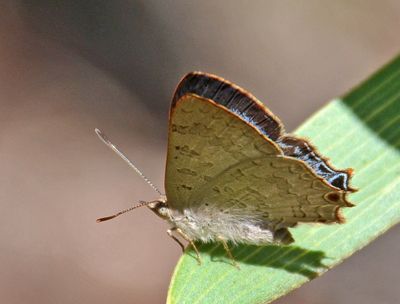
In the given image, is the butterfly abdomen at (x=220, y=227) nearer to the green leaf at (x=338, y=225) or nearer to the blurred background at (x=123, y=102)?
the green leaf at (x=338, y=225)

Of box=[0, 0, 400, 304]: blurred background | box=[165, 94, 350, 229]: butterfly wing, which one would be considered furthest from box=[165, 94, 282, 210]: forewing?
box=[0, 0, 400, 304]: blurred background

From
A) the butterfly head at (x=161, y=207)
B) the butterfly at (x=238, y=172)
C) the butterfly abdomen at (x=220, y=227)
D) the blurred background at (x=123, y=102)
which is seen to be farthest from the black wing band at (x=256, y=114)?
the blurred background at (x=123, y=102)

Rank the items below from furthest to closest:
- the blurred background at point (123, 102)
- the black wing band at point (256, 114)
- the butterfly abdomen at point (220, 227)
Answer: the blurred background at point (123, 102)
the butterfly abdomen at point (220, 227)
the black wing band at point (256, 114)

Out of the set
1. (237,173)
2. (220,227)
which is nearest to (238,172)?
(237,173)

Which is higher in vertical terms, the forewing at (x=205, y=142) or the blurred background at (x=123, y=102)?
the blurred background at (x=123, y=102)

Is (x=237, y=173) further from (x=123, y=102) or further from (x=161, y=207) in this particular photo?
(x=123, y=102)

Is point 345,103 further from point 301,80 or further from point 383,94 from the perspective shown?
point 301,80

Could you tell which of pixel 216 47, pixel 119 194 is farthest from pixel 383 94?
pixel 216 47
